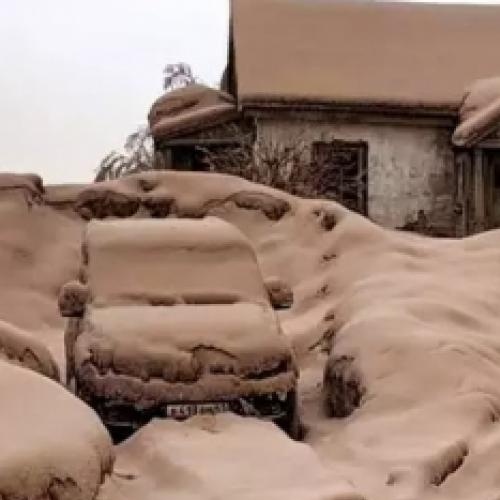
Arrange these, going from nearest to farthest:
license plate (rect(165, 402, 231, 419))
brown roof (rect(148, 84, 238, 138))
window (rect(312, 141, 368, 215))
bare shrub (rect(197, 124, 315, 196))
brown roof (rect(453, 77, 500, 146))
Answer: license plate (rect(165, 402, 231, 419))
bare shrub (rect(197, 124, 315, 196))
brown roof (rect(453, 77, 500, 146))
window (rect(312, 141, 368, 215))
brown roof (rect(148, 84, 238, 138))

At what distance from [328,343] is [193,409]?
3.12m

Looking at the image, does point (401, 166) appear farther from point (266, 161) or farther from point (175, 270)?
point (175, 270)

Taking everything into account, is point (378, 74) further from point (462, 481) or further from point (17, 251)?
point (462, 481)

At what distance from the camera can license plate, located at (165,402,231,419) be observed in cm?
897

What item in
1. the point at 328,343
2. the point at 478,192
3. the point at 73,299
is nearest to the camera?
the point at 73,299

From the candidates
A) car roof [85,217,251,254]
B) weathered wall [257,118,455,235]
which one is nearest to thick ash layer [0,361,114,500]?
car roof [85,217,251,254]

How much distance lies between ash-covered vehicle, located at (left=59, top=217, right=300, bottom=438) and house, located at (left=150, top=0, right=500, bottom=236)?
1272 cm

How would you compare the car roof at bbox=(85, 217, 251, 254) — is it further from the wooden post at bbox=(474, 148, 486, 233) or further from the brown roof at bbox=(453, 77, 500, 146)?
the wooden post at bbox=(474, 148, 486, 233)

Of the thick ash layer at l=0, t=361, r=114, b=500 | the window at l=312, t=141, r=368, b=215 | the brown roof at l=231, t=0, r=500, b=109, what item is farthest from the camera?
the window at l=312, t=141, r=368, b=215

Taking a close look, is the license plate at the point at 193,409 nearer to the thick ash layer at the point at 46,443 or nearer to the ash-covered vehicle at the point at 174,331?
the ash-covered vehicle at the point at 174,331

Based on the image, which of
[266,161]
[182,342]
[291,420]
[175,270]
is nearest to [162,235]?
[175,270]

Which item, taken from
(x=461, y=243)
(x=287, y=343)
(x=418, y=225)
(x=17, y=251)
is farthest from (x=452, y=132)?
(x=287, y=343)

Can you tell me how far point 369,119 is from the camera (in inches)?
961

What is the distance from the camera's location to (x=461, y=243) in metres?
14.3
